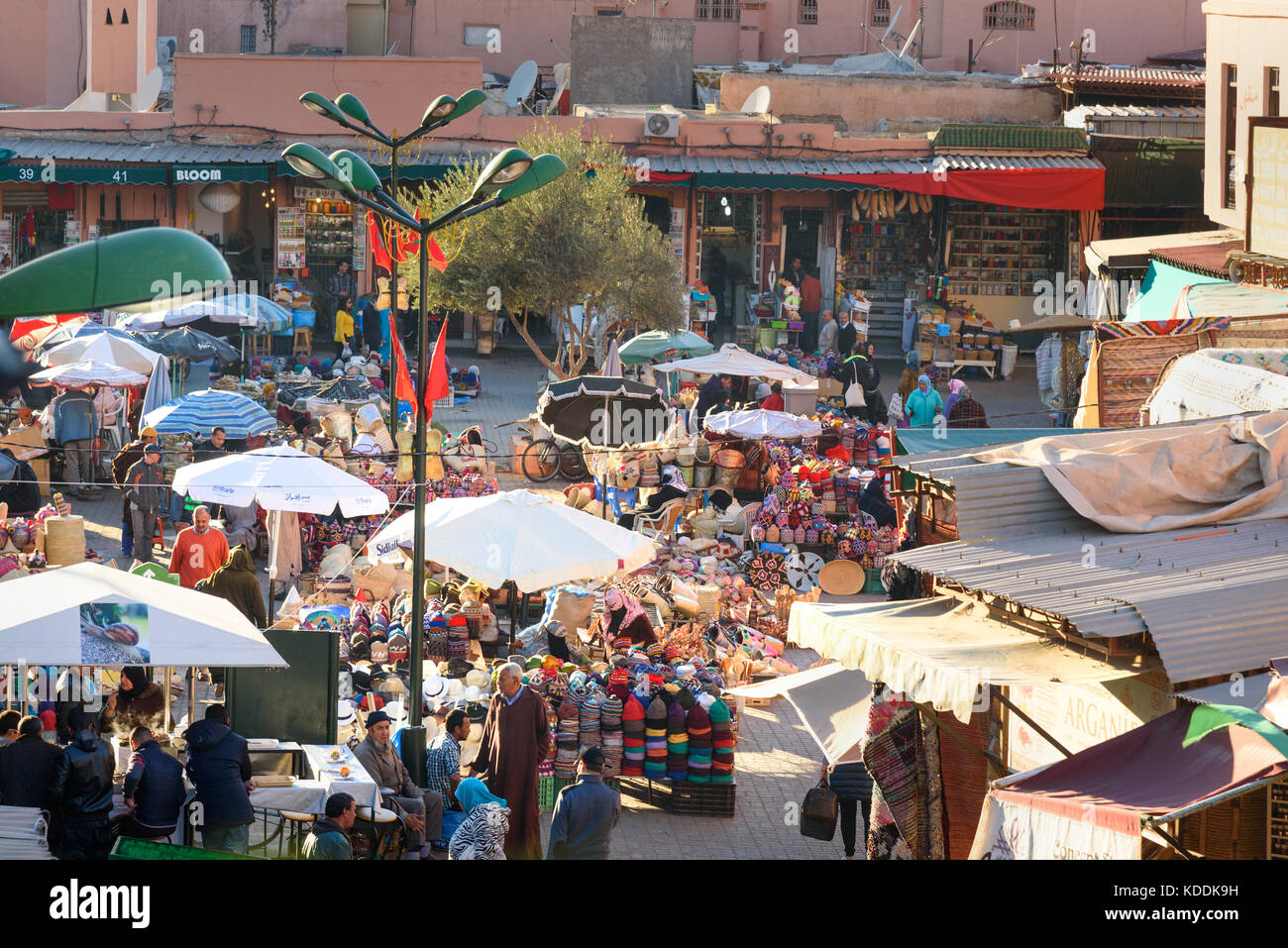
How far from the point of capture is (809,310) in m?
29.5

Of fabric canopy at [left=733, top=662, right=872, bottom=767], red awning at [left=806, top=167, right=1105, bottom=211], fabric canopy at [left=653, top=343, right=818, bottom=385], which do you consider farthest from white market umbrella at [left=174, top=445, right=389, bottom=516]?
red awning at [left=806, top=167, right=1105, bottom=211]

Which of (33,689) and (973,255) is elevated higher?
(973,255)

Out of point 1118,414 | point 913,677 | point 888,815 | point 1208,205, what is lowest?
point 888,815

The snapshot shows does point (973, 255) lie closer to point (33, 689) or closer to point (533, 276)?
point (533, 276)

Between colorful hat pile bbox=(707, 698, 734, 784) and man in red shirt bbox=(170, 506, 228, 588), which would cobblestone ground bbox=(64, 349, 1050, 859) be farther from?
man in red shirt bbox=(170, 506, 228, 588)

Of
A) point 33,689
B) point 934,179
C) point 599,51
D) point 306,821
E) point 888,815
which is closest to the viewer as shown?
point 306,821

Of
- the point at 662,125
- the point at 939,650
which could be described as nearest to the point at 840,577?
the point at 939,650

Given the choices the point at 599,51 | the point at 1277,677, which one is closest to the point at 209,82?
the point at 599,51

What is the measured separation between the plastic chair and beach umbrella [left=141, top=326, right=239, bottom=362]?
7.43 m

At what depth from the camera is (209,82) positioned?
1177 inches

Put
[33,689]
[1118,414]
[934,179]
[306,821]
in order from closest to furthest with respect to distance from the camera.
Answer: [306,821] → [33,689] → [1118,414] → [934,179]

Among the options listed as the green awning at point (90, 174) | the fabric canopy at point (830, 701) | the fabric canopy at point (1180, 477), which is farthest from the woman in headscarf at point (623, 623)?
the green awning at point (90, 174)

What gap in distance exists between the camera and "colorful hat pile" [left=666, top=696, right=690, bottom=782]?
38.4 ft

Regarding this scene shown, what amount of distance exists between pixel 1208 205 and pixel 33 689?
1899 centimetres
